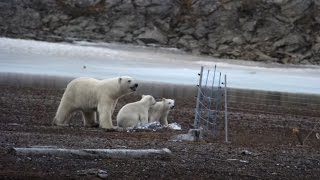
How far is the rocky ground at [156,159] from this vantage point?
351 inches

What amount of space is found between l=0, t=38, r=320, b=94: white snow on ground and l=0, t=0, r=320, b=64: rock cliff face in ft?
14.5

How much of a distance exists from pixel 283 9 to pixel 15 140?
60.1 meters

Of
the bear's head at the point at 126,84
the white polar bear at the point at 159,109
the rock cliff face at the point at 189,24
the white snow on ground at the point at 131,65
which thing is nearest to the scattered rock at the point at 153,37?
the rock cliff face at the point at 189,24

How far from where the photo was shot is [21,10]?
2662 inches

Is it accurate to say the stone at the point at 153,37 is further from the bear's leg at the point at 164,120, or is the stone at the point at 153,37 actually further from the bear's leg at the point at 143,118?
the bear's leg at the point at 143,118

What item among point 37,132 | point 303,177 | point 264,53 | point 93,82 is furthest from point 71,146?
point 264,53

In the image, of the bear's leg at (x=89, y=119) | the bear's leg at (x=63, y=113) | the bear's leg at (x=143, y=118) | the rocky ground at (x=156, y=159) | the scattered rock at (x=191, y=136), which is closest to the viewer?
the rocky ground at (x=156, y=159)

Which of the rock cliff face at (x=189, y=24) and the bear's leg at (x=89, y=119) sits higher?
the rock cliff face at (x=189, y=24)

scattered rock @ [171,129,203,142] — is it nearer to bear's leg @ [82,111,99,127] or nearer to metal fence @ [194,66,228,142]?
metal fence @ [194,66,228,142]

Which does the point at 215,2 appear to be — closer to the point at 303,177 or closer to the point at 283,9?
the point at 283,9

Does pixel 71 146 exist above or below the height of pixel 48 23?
below

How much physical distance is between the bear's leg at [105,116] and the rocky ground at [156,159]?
0.24 m

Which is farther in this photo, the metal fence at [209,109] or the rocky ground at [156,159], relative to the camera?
the metal fence at [209,109]

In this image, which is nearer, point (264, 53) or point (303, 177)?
point (303, 177)
